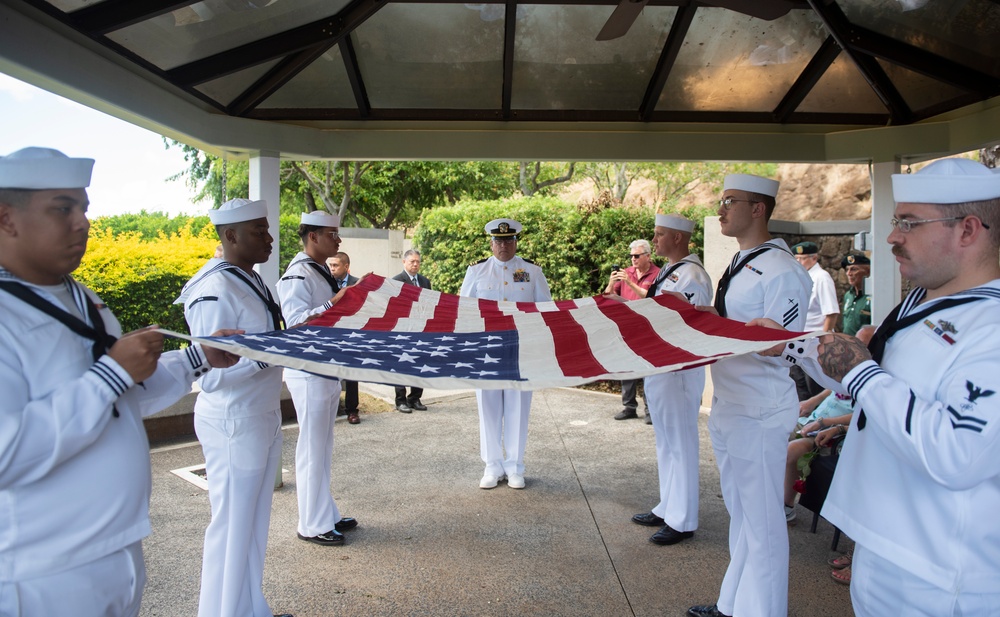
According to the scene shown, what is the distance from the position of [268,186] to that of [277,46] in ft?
4.24

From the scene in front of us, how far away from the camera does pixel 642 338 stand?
3143 millimetres

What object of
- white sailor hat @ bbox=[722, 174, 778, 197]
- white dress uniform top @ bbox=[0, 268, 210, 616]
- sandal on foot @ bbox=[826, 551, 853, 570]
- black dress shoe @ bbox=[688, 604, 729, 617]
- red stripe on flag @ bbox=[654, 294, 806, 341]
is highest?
white sailor hat @ bbox=[722, 174, 778, 197]

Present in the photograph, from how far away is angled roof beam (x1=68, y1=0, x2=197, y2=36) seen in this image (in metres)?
3.92

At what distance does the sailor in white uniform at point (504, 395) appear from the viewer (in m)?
5.54

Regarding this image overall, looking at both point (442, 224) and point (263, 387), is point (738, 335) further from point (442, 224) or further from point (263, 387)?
point (442, 224)

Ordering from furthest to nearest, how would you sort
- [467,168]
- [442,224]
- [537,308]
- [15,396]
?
1. [467,168]
2. [442,224]
3. [537,308]
4. [15,396]

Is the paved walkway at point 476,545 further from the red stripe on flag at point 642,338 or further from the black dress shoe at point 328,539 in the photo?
the red stripe on flag at point 642,338

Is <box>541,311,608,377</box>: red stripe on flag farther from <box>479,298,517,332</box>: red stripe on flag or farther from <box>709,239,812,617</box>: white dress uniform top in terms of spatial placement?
<box>709,239,812,617</box>: white dress uniform top

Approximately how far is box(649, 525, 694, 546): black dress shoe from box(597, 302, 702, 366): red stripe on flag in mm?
1484

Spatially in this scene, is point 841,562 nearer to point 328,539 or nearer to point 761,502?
point 761,502

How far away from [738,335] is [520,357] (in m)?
0.85

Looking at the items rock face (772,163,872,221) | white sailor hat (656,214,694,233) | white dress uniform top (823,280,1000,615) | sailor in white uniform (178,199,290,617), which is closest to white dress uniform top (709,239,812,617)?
white dress uniform top (823,280,1000,615)

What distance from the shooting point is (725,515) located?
191 inches

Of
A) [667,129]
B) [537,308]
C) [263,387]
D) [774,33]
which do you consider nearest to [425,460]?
[537,308]
